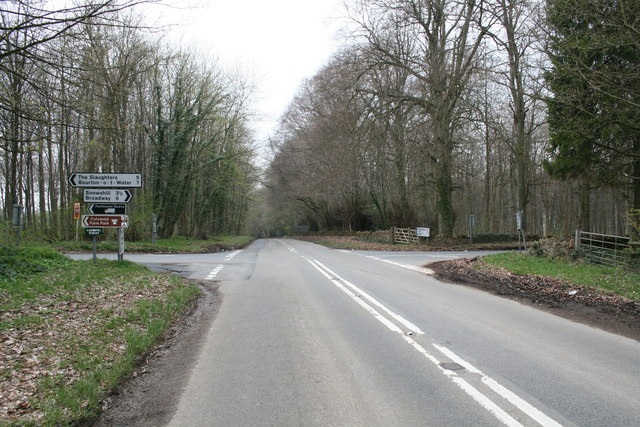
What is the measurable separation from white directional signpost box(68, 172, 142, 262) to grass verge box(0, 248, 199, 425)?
5.81 feet

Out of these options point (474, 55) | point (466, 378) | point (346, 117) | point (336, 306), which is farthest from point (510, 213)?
point (466, 378)

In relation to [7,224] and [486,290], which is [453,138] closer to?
[486,290]

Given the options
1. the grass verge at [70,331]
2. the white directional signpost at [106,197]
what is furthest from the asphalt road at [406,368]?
the white directional signpost at [106,197]

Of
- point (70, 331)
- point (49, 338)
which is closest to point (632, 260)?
point (70, 331)

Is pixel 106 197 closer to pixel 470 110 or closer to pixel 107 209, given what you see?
pixel 107 209

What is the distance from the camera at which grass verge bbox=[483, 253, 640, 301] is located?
1020cm

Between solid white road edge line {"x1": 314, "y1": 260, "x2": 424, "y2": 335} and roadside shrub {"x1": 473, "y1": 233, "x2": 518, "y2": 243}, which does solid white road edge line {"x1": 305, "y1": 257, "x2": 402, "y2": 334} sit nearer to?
solid white road edge line {"x1": 314, "y1": 260, "x2": 424, "y2": 335}

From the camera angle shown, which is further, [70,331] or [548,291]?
[548,291]

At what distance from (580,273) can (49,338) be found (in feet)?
40.2

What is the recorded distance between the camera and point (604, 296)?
9.71m

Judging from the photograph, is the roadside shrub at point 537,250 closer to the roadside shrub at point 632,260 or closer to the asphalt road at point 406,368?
the roadside shrub at point 632,260

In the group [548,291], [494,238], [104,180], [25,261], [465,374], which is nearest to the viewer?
[465,374]

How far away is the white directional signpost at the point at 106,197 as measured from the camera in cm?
1320

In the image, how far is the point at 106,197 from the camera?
1340 centimetres
